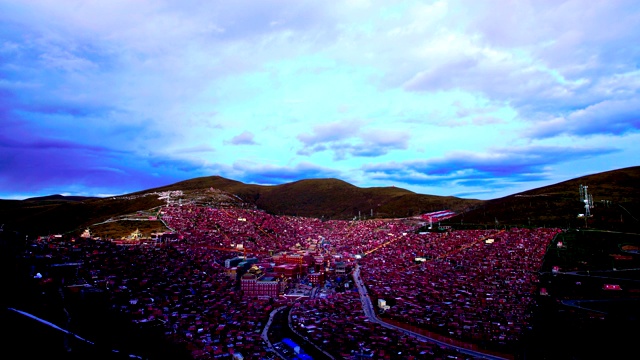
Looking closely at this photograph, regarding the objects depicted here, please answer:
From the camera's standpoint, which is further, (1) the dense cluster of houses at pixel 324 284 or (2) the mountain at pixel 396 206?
(2) the mountain at pixel 396 206

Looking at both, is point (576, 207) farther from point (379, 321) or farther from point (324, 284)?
point (379, 321)

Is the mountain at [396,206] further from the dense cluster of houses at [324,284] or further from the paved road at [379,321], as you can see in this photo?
the paved road at [379,321]

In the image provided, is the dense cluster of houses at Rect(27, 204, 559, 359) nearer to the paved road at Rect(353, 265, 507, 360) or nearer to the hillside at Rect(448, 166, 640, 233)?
A: the paved road at Rect(353, 265, 507, 360)

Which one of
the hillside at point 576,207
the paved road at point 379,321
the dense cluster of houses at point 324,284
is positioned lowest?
the paved road at point 379,321

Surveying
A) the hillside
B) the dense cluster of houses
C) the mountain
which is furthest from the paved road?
the hillside

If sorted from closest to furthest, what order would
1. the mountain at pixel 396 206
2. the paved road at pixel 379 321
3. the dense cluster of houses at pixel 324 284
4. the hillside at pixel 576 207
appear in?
1. the paved road at pixel 379 321
2. the dense cluster of houses at pixel 324 284
3. the hillside at pixel 576 207
4. the mountain at pixel 396 206

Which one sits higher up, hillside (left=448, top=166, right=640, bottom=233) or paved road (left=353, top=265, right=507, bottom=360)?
hillside (left=448, top=166, right=640, bottom=233)

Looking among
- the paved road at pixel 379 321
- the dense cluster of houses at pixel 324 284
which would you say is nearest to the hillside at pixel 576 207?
the dense cluster of houses at pixel 324 284

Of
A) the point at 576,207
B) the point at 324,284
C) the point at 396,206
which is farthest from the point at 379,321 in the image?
the point at 396,206
